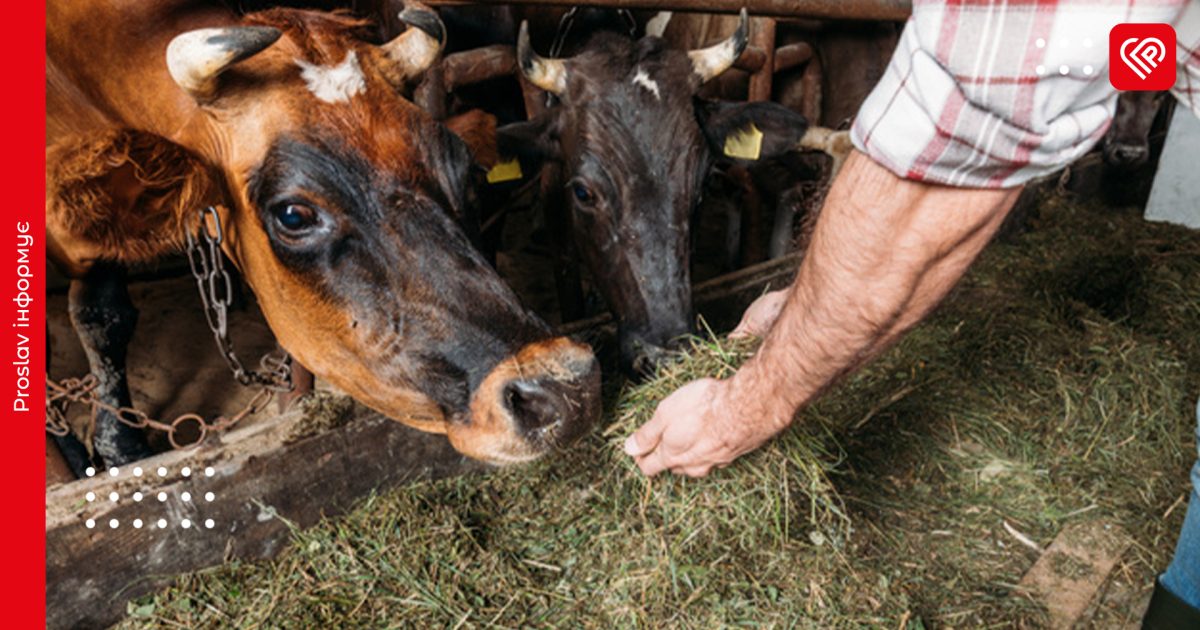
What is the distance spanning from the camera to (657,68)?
361 centimetres

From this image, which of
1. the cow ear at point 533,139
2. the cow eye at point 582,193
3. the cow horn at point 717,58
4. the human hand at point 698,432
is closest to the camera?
the human hand at point 698,432

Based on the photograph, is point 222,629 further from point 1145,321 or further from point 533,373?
point 1145,321

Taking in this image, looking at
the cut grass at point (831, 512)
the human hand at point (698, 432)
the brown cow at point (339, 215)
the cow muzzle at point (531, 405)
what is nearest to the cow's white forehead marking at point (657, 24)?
the cut grass at point (831, 512)

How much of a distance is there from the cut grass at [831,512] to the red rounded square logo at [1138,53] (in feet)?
4.09

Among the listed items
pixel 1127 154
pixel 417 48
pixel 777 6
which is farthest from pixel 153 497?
pixel 1127 154

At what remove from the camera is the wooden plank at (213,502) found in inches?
90.2

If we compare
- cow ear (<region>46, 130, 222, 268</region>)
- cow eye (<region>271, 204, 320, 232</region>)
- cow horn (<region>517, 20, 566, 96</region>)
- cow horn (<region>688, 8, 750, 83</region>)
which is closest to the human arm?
cow eye (<region>271, 204, 320, 232</region>)

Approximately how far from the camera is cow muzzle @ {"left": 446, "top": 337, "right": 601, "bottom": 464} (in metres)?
2.10

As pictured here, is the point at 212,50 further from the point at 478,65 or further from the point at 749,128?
the point at 749,128

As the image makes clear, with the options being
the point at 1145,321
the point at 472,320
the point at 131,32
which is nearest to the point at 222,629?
the point at 472,320

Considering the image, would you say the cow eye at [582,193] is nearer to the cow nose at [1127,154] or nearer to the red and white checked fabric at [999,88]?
the red and white checked fabric at [999,88]

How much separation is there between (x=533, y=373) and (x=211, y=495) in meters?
1.17

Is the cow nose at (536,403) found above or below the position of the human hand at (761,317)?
below

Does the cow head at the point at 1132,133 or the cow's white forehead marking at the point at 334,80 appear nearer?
the cow's white forehead marking at the point at 334,80
